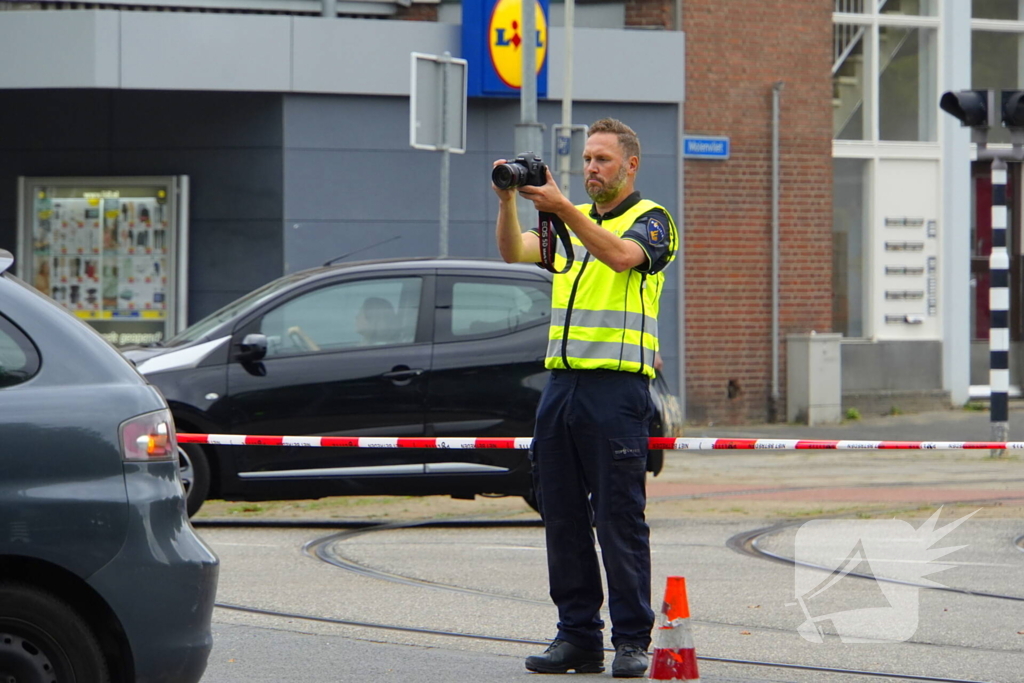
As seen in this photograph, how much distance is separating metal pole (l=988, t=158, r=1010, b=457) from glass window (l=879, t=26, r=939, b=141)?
18.5 feet

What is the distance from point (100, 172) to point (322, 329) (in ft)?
26.7

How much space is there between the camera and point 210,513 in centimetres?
1048

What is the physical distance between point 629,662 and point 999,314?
9641 mm

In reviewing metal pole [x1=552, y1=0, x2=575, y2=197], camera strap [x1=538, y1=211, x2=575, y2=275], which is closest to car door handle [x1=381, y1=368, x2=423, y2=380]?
camera strap [x1=538, y1=211, x2=575, y2=275]

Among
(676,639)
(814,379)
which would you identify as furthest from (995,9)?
(676,639)

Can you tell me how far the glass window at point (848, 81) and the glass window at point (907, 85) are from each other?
0.36 meters

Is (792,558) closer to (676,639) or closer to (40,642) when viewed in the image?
(676,639)

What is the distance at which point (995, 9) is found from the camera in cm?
1994

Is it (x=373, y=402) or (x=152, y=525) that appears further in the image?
(x=373, y=402)

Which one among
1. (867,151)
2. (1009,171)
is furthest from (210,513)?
(1009,171)

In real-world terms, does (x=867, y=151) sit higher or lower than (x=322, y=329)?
higher

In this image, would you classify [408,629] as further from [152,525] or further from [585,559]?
[152,525]

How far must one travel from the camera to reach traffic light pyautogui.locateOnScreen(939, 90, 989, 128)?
44.4ft

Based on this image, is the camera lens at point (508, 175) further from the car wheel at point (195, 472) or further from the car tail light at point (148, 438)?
the car wheel at point (195, 472)
